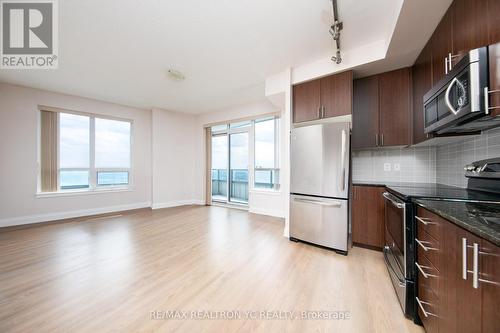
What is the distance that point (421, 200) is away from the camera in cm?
134

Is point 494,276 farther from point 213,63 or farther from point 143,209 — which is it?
point 143,209

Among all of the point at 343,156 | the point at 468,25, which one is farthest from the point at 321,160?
the point at 468,25

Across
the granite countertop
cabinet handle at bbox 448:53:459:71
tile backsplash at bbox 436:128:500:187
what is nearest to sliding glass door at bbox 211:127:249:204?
tile backsplash at bbox 436:128:500:187

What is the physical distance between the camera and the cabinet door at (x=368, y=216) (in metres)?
2.45

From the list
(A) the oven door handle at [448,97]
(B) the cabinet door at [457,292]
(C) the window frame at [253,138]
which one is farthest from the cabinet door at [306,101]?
(B) the cabinet door at [457,292]

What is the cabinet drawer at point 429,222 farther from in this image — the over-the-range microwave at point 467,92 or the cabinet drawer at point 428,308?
the over-the-range microwave at point 467,92

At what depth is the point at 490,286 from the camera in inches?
27.4

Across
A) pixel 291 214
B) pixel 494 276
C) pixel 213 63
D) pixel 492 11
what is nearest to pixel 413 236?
pixel 494 276

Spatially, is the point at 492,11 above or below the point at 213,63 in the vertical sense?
below

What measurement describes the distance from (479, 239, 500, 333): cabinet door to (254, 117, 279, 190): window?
3.78m

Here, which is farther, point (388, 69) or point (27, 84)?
point (27, 84)

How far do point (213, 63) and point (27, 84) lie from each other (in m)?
3.70

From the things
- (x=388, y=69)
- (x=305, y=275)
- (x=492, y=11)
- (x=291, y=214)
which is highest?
(x=388, y=69)

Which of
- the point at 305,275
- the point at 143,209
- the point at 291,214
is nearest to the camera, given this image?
the point at 305,275
